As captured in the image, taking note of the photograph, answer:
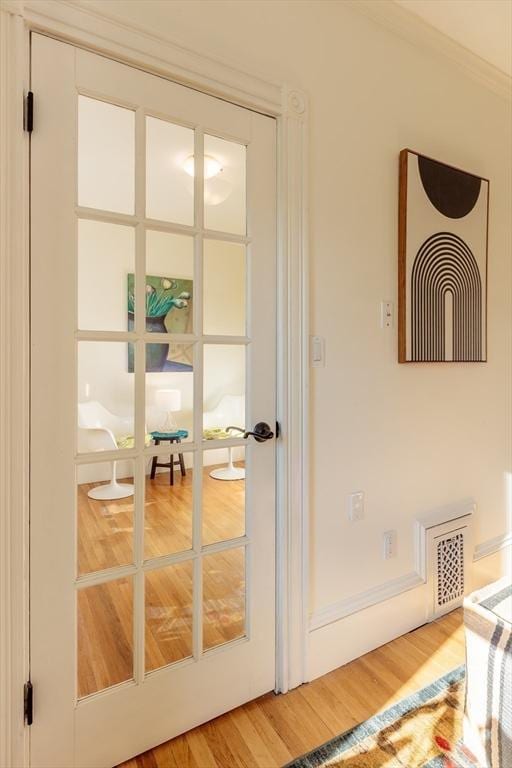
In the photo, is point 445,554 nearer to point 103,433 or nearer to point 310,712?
point 310,712

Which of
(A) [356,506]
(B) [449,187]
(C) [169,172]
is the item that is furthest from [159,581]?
(B) [449,187]

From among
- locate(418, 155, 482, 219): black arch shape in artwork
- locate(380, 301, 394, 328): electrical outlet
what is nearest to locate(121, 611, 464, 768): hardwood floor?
locate(380, 301, 394, 328): electrical outlet

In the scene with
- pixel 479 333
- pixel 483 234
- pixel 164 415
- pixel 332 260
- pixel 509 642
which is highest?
pixel 483 234

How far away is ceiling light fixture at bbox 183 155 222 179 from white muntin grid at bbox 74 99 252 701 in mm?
22

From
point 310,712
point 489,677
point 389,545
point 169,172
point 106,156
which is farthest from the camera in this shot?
point 389,545

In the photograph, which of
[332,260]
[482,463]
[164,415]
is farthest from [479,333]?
[164,415]

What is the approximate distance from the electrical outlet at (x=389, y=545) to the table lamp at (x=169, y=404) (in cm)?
111

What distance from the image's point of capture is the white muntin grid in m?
1.25

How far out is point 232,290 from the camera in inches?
57.6

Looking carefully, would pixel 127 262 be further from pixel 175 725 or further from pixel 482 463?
pixel 482 463

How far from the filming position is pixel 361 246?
5.60 feet

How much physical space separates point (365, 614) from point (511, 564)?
1172mm

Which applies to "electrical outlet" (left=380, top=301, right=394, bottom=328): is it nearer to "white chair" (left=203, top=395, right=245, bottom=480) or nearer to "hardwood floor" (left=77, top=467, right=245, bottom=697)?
"white chair" (left=203, top=395, right=245, bottom=480)

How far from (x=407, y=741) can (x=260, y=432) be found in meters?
1.11
